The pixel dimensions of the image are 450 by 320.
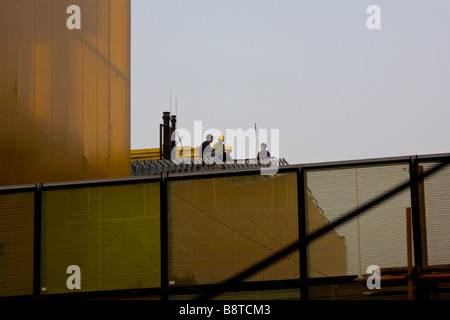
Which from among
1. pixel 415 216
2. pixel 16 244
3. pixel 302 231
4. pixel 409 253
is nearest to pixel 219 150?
pixel 16 244

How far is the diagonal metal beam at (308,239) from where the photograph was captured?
12.8 meters

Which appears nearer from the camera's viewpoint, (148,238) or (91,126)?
(148,238)

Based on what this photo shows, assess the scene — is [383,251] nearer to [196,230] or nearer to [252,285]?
[252,285]

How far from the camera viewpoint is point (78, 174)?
18.8m

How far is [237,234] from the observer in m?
13.2

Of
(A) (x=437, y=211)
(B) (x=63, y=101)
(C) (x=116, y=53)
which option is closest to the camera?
(A) (x=437, y=211)

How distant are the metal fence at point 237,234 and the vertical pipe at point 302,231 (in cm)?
2

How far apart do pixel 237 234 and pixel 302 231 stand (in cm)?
107

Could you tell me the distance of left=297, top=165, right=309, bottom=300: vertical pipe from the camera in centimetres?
1291

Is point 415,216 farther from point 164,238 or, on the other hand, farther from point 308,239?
point 164,238
